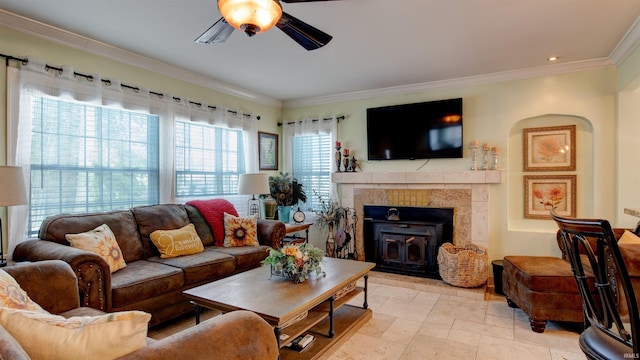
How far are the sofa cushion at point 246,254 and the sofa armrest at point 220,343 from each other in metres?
2.17

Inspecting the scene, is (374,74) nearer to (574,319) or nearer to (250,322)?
(574,319)

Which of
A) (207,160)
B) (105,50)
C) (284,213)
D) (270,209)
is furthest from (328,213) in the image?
(105,50)

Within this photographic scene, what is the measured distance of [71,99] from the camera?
10.0 ft

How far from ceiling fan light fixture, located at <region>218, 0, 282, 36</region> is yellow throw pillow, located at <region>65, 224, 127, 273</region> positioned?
208 cm

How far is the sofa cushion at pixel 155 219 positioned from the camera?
10.9 ft

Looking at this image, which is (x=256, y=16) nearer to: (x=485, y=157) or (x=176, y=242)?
(x=176, y=242)

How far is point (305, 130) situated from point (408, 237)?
223 cm

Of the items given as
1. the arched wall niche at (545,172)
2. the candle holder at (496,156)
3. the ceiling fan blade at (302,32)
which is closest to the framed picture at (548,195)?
the arched wall niche at (545,172)

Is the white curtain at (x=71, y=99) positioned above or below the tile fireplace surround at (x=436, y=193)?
above

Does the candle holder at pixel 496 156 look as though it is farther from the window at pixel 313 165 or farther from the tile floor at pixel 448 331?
the window at pixel 313 165

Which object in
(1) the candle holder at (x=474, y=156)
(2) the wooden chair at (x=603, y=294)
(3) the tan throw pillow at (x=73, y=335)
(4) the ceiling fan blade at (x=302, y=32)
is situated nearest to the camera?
(3) the tan throw pillow at (x=73, y=335)

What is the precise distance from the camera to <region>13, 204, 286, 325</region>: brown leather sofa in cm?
234

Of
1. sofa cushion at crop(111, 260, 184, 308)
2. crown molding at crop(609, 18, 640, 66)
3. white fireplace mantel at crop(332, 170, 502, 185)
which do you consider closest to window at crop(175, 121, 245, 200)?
sofa cushion at crop(111, 260, 184, 308)

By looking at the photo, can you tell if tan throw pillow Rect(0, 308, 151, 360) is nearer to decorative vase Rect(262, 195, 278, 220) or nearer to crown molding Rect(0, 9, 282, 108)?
crown molding Rect(0, 9, 282, 108)
